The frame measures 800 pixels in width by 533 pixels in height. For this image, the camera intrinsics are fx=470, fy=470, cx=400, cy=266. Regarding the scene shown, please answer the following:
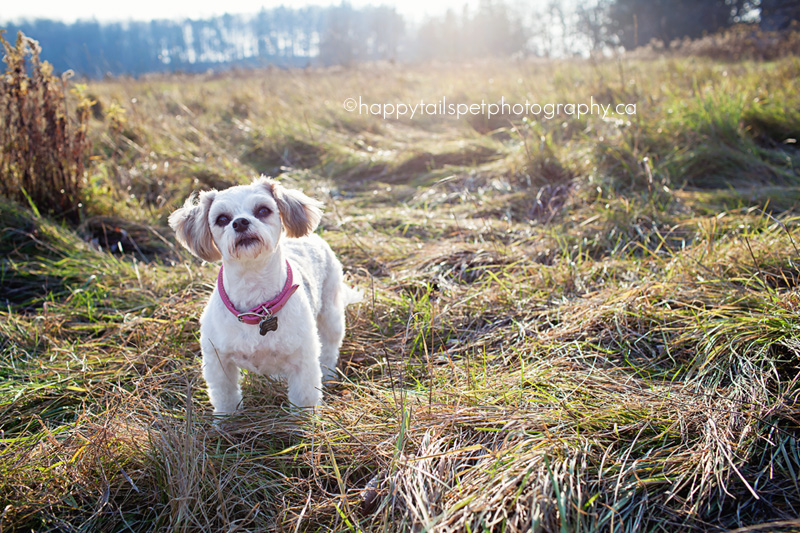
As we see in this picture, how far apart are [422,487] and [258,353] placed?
1.17 meters

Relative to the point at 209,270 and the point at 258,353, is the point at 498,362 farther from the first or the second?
the point at 209,270

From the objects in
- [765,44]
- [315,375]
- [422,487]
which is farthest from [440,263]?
[765,44]

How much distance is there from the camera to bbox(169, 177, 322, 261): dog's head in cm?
233

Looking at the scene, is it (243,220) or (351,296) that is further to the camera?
(351,296)

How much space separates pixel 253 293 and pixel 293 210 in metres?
0.52

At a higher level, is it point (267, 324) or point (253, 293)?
point (253, 293)

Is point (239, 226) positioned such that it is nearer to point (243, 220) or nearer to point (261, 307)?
point (243, 220)

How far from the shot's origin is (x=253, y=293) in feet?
8.30

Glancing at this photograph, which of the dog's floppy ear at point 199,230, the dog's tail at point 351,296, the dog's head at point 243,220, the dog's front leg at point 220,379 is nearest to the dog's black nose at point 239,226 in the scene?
the dog's head at point 243,220

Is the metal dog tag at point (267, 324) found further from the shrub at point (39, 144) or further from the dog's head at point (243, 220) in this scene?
the shrub at point (39, 144)

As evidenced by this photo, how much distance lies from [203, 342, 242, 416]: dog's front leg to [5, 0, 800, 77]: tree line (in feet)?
14.5

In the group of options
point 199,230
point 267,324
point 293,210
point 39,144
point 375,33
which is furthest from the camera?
point 375,33

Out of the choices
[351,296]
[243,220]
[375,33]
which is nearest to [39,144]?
[351,296]

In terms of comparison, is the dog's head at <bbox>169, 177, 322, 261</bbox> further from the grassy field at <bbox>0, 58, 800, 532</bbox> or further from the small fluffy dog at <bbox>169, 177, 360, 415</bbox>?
the grassy field at <bbox>0, 58, 800, 532</bbox>
